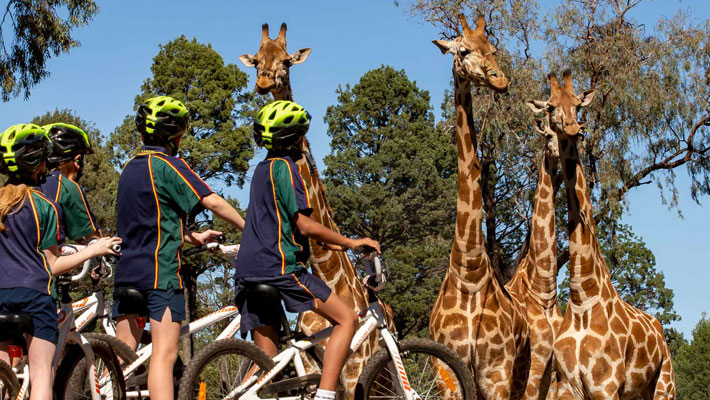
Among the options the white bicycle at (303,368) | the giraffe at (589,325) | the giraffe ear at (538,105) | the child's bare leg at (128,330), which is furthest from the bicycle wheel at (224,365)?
the giraffe ear at (538,105)

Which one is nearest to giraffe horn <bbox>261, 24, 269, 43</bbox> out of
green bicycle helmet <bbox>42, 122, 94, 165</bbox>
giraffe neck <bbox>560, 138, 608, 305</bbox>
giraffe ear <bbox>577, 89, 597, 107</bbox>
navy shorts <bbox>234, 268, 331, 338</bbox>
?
giraffe neck <bbox>560, 138, 608, 305</bbox>

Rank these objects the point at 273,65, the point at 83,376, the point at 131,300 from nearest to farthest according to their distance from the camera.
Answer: the point at 131,300 → the point at 83,376 → the point at 273,65

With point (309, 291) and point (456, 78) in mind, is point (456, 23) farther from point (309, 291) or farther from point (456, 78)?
point (309, 291)

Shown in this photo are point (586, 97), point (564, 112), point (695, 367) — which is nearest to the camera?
point (564, 112)

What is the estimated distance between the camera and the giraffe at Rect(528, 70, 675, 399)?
10.5m

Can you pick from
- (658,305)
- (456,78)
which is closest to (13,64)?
(456,78)

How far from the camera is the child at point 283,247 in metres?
5.87

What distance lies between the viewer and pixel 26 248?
5.41m

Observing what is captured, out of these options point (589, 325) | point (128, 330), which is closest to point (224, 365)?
point (128, 330)

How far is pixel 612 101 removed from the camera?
23.8 meters

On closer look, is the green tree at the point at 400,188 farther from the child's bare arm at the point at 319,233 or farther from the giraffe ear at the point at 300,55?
the child's bare arm at the point at 319,233

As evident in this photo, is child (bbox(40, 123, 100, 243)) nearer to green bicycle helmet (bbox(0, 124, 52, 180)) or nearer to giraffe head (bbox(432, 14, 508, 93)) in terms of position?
green bicycle helmet (bbox(0, 124, 52, 180))

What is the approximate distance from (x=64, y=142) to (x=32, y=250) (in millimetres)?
1398

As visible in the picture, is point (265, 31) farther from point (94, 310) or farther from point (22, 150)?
point (22, 150)
